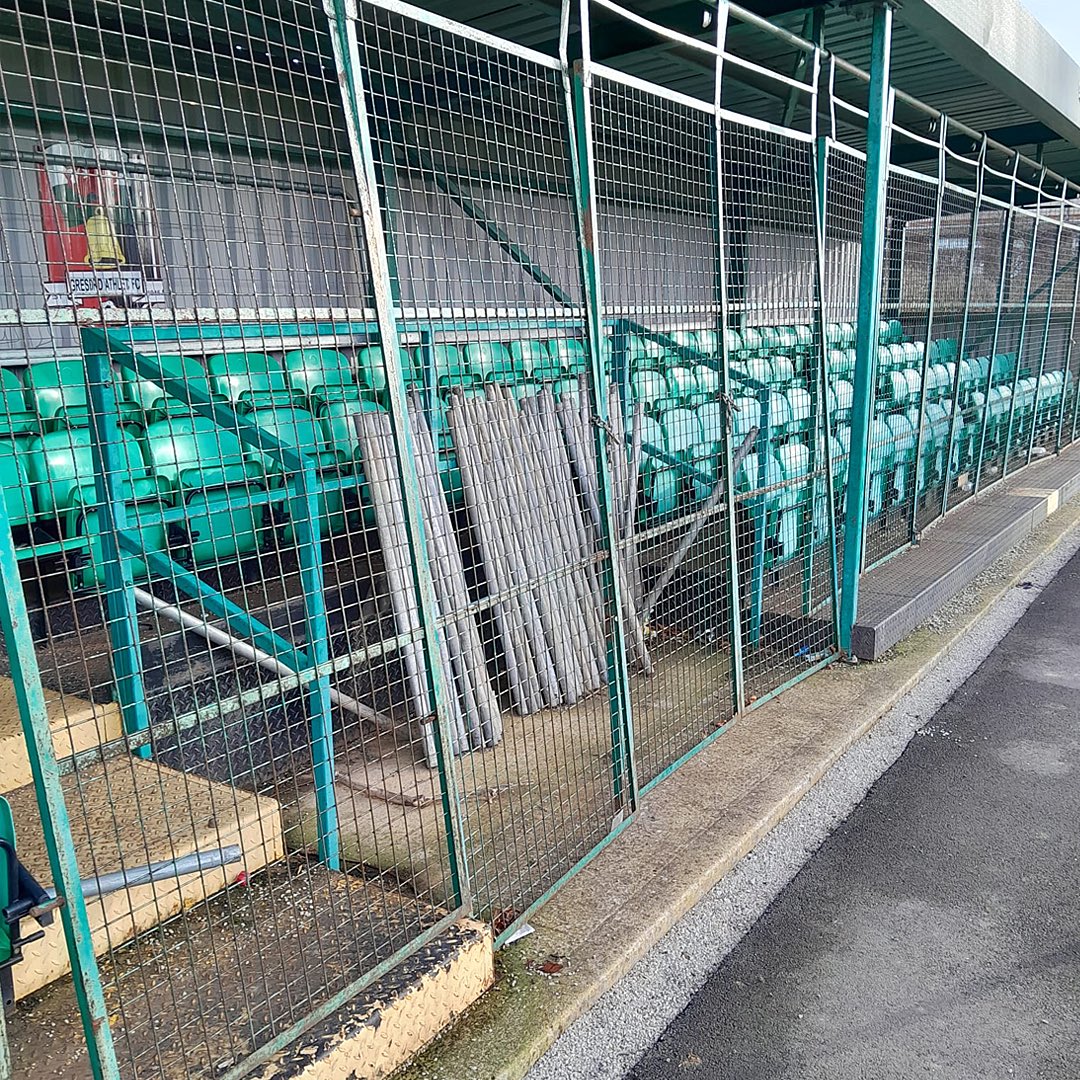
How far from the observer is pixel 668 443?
15.3 feet

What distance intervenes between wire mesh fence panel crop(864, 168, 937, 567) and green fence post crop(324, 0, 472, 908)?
4.12 meters

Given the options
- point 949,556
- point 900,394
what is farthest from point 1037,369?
point 949,556

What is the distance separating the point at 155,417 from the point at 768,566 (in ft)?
10.7

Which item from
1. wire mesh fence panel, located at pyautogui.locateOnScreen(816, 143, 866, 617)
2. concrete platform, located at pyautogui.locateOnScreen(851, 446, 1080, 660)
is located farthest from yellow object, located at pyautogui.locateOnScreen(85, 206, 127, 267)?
concrete platform, located at pyautogui.locateOnScreen(851, 446, 1080, 660)

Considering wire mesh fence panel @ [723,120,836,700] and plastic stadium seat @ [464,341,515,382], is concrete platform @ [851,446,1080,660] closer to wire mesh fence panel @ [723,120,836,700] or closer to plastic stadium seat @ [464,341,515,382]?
wire mesh fence panel @ [723,120,836,700]

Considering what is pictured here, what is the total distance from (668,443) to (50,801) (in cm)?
348

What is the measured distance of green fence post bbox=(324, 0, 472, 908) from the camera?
2.27 metres

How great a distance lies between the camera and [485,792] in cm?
366

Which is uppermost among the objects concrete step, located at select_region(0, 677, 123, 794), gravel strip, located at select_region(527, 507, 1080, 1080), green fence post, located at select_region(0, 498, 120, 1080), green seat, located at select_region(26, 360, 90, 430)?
green seat, located at select_region(26, 360, 90, 430)

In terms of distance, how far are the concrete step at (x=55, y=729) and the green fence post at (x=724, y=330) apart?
257 cm

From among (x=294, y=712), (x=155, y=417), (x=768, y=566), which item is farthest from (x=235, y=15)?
(x=768, y=566)

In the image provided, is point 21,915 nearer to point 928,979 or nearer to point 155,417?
point 928,979

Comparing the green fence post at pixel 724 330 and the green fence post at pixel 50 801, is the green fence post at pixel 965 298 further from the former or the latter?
the green fence post at pixel 50 801

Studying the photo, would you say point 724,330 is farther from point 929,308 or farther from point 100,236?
point 929,308
